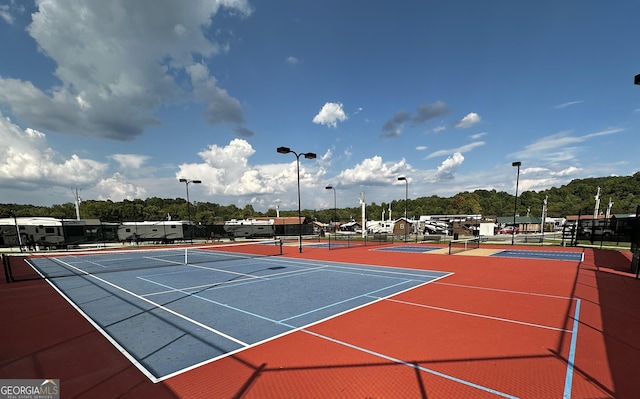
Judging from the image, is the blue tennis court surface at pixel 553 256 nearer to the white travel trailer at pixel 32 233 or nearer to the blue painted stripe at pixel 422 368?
the blue painted stripe at pixel 422 368

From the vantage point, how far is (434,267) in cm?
1842

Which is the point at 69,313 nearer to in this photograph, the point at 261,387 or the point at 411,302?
the point at 261,387

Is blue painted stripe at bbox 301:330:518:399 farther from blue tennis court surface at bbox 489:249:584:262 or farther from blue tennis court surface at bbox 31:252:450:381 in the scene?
blue tennis court surface at bbox 489:249:584:262

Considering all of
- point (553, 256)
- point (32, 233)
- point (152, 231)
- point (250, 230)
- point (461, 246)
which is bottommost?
point (461, 246)

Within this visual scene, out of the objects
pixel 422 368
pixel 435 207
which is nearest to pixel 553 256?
pixel 422 368

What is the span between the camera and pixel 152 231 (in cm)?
4366

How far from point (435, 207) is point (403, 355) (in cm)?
14555

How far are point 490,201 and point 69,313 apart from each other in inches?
6608

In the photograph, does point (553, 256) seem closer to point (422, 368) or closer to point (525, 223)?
point (422, 368)

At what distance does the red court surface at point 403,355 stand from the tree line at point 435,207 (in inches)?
3162

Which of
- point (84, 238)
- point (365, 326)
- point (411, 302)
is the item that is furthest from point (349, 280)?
point (84, 238)

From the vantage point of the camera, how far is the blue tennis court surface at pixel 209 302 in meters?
6.91

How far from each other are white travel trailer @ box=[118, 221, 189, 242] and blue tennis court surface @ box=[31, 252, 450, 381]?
1080 inches

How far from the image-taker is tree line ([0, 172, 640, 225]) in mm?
92562
